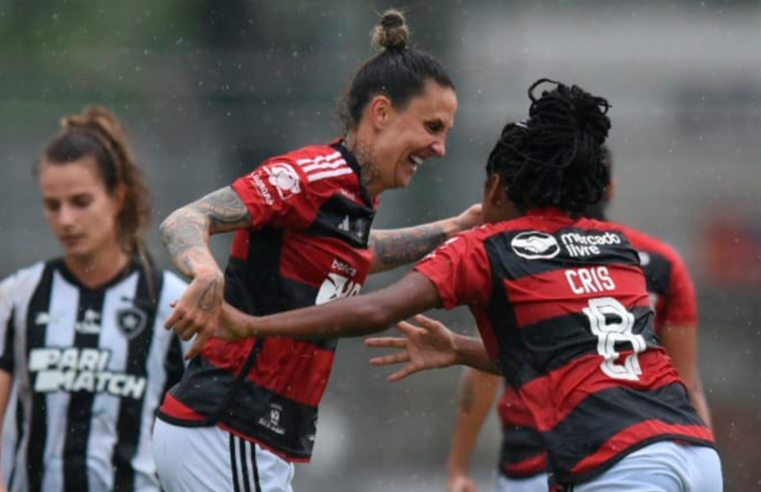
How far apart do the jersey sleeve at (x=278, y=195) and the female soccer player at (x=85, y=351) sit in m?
1.17

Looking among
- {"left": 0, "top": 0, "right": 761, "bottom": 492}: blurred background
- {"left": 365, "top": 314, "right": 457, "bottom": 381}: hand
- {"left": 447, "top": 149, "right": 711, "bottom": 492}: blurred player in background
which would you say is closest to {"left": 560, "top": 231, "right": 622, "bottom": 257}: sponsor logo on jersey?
{"left": 365, "top": 314, "right": 457, "bottom": 381}: hand

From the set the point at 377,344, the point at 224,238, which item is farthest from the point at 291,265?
the point at 224,238

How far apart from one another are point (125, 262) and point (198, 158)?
3598 millimetres

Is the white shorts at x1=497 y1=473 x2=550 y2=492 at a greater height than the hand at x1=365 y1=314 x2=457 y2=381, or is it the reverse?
the hand at x1=365 y1=314 x2=457 y2=381

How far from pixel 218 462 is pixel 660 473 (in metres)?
1.28

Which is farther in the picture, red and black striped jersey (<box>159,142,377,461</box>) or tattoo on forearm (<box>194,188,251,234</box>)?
red and black striped jersey (<box>159,142,377,461</box>)

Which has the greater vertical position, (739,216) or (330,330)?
(330,330)

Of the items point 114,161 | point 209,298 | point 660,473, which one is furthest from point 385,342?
point 114,161

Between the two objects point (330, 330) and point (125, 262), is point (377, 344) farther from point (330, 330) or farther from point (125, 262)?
point (125, 262)

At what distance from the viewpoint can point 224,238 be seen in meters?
9.08

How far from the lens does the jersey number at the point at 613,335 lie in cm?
430

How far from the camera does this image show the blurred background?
30.2 feet

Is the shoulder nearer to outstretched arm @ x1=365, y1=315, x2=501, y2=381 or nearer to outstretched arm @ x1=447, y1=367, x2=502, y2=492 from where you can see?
outstretched arm @ x1=365, y1=315, x2=501, y2=381

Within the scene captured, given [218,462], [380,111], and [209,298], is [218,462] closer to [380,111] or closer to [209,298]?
[209,298]
